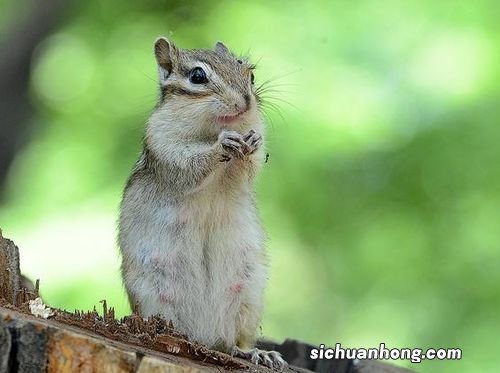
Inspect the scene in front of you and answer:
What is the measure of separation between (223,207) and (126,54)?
2.00m

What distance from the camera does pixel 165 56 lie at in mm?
3152

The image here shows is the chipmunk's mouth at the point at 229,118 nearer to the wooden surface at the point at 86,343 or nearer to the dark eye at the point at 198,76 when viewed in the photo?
the dark eye at the point at 198,76

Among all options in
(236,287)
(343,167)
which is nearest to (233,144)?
(236,287)

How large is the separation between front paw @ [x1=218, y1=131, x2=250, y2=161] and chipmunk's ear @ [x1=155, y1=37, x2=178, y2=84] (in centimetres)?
39

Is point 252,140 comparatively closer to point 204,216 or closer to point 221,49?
point 204,216

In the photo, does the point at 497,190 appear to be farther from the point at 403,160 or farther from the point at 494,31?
the point at 494,31

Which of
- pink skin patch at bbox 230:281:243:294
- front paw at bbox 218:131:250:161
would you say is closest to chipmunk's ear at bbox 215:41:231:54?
front paw at bbox 218:131:250:161

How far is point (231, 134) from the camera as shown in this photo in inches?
111

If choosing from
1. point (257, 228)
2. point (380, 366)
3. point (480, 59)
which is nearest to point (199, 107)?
point (257, 228)

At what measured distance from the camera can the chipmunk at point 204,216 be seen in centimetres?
282

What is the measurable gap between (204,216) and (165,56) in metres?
0.58

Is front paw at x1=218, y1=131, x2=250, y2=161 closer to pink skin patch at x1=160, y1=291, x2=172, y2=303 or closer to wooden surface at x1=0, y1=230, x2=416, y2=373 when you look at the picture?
pink skin patch at x1=160, y1=291, x2=172, y2=303

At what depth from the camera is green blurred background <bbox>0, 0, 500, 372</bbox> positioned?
431cm

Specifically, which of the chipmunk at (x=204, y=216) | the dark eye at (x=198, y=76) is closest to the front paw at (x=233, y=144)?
the chipmunk at (x=204, y=216)
